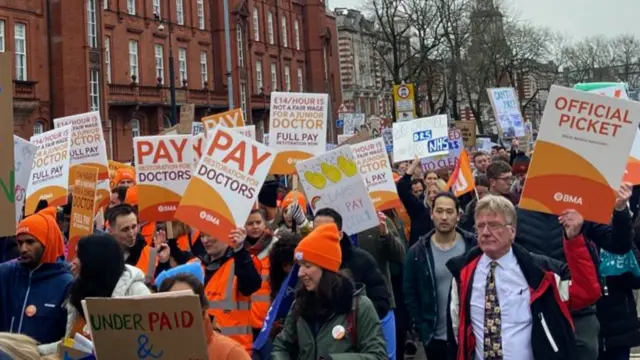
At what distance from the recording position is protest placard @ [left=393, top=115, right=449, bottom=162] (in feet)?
48.0

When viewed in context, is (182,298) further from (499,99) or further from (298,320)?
(499,99)

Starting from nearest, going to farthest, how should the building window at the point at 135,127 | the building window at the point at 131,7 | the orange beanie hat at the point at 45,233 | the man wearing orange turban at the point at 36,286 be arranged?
the man wearing orange turban at the point at 36,286, the orange beanie hat at the point at 45,233, the building window at the point at 135,127, the building window at the point at 131,7

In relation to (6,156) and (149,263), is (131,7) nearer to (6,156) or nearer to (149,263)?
(149,263)

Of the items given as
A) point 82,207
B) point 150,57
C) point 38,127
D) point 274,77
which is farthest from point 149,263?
point 274,77

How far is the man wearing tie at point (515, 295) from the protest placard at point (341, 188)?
9.04ft

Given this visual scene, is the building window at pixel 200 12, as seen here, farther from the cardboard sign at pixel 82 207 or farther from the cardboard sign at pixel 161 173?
the cardboard sign at pixel 82 207

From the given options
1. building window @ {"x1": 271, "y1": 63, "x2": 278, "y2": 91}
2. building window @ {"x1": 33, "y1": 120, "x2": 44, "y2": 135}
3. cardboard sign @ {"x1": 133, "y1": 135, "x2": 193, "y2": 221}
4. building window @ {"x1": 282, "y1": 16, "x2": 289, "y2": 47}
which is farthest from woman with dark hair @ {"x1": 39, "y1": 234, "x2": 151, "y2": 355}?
building window @ {"x1": 282, "y1": 16, "x2": 289, "y2": 47}

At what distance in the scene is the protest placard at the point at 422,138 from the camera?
14625 mm

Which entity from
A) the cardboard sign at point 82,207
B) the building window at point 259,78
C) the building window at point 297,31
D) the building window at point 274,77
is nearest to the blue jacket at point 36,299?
the cardboard sign at point 82,207

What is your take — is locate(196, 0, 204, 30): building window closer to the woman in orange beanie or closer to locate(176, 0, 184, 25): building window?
locate(176, 0, 184, 25): building window

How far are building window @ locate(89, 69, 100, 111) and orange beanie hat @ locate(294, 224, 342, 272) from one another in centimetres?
3958

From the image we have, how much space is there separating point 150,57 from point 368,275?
150ft

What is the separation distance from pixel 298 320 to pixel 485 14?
172 ft

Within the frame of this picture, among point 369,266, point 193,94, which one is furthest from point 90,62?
point 369,266
